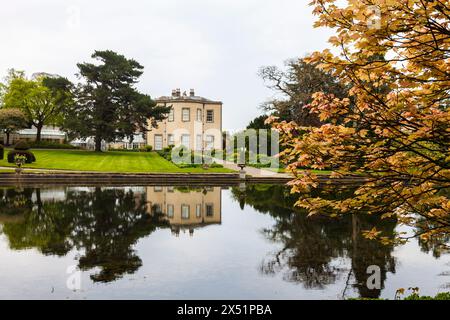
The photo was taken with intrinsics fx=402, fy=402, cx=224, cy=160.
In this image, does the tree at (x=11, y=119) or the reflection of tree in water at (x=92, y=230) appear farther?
the tree at (x=11, y=119)

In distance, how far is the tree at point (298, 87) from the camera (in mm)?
35438

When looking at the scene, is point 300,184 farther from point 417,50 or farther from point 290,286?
point 290,286

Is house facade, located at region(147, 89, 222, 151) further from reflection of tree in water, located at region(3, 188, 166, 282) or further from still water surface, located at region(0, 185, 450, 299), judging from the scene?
still water surface, located at region(0, 185, 450, 299)

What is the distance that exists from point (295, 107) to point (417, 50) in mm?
35250

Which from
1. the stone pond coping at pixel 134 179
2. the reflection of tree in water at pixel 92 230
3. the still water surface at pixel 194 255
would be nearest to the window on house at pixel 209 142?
the stone pond coping at pixel 134 179

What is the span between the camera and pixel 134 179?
24016mm

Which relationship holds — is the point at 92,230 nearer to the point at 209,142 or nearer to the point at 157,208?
the point at 157,208

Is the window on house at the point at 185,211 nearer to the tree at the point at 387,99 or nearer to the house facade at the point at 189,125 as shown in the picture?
the tree at the point at 387,99

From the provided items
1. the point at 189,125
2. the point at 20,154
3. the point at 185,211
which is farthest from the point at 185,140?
the point at 185,211

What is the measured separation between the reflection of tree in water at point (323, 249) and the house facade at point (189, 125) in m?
39.8

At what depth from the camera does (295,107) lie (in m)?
38.4

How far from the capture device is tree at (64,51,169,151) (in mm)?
39188

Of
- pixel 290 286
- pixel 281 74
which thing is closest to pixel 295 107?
pixel 281 74

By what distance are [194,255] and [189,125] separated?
46.0 meters
